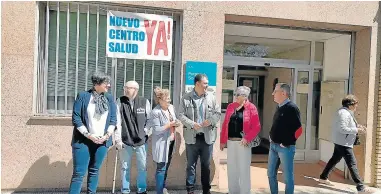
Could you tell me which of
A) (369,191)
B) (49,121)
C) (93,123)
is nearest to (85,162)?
(93,123)

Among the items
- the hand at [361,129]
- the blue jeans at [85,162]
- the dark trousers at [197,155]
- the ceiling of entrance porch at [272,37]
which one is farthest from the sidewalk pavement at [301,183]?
the ceiling of entrance porch at [272,37]

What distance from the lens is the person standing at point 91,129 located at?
3.62 m

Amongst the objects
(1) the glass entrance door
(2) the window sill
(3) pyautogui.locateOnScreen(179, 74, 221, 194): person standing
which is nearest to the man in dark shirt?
(3) pyautogui.locateOnScreen(179, 74, 221, 194): person standing

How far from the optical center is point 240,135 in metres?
4.38

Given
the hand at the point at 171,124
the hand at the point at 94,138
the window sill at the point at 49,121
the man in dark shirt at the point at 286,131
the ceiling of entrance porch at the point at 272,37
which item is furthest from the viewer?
Result: the ceiling of entrance porch at the point at 272,37

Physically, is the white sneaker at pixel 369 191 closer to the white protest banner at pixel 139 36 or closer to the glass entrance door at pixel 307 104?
the glass entrance door at pixel 307 104

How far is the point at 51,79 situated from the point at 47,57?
325 millimetres

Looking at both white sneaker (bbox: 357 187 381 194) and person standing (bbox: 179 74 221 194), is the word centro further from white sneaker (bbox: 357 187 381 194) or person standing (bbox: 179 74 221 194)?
white sneaker (bbox: 357 187 381 194)

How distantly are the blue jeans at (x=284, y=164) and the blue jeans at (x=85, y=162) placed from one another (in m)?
2.21

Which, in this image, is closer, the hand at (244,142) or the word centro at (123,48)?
the hand at (244,142)

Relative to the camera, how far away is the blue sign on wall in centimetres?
488

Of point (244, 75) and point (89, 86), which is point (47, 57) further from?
point (244, 75)

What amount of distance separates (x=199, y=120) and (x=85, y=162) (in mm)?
1528

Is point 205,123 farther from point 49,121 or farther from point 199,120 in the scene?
point 49,121
